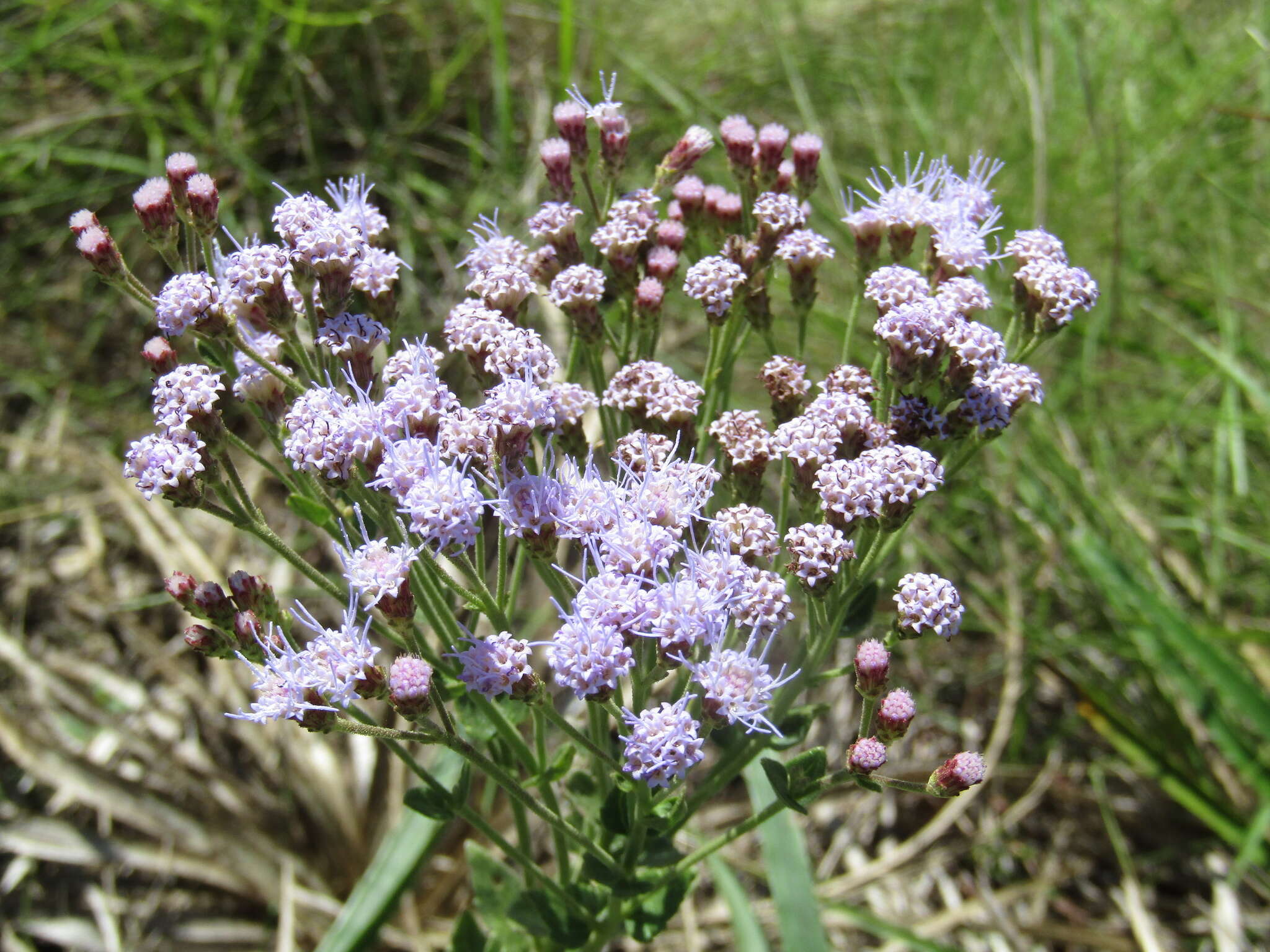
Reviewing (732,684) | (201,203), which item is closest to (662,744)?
(732,684)

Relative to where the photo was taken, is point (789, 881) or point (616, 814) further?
point (789, 881)

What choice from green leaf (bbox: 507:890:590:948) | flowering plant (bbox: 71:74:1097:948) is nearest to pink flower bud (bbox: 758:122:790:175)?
flowering plant (bbox: 71:74:1097:948)

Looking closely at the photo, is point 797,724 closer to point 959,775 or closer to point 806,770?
point 806,770

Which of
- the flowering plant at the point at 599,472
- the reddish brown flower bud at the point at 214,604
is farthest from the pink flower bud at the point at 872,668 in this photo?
the reddish brown flower bud at the point at 214,604

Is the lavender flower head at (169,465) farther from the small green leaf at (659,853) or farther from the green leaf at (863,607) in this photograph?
the green leaf at (863,607)

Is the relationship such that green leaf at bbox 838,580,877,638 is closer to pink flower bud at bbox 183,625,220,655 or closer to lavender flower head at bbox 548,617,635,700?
lavender flower head at bbox 548,617,635,700

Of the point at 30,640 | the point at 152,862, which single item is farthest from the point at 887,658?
the point at 30,640
